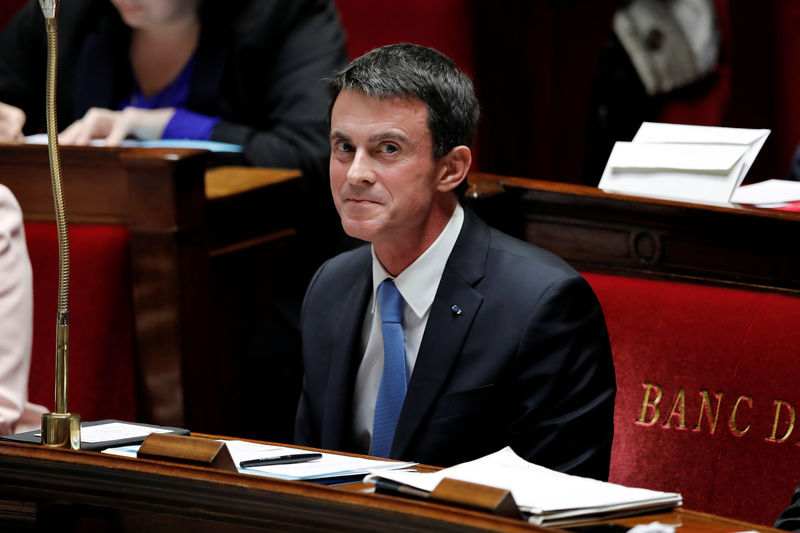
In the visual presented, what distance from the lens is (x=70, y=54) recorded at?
3.88 metres

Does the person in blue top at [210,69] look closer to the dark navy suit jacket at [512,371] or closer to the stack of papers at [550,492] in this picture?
the dark navy suit jacket at [512,371]

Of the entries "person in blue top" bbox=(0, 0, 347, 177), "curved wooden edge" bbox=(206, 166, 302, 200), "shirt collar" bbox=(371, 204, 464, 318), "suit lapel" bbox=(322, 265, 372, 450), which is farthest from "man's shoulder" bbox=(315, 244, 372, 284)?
"person in blue top" bbox=(0, 0, 347, 177)

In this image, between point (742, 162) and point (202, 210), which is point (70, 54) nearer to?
point (202, 210)

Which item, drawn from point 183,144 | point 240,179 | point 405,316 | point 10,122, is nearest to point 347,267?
point 405,316

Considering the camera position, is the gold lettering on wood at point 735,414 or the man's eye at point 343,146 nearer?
the man's eye at point 343,146

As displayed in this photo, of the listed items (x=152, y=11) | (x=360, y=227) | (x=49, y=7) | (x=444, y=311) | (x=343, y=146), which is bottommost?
(x=444, y=311)

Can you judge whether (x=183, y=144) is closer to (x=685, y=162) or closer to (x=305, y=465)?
(x=685, y=162)

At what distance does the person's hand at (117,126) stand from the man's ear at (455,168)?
1.50 meters

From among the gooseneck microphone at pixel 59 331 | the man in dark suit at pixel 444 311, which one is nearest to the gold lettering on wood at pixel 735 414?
the man in dark suit at pixel 444 311

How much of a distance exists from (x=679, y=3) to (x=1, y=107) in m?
1.96

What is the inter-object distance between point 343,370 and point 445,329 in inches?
8.0

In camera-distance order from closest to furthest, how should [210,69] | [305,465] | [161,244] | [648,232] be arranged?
1. [305,465]
2. [648,232]
3. [161,244]
4. [210,69]

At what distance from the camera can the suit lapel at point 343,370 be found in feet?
6.90

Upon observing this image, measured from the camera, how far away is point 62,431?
5.56 ft
